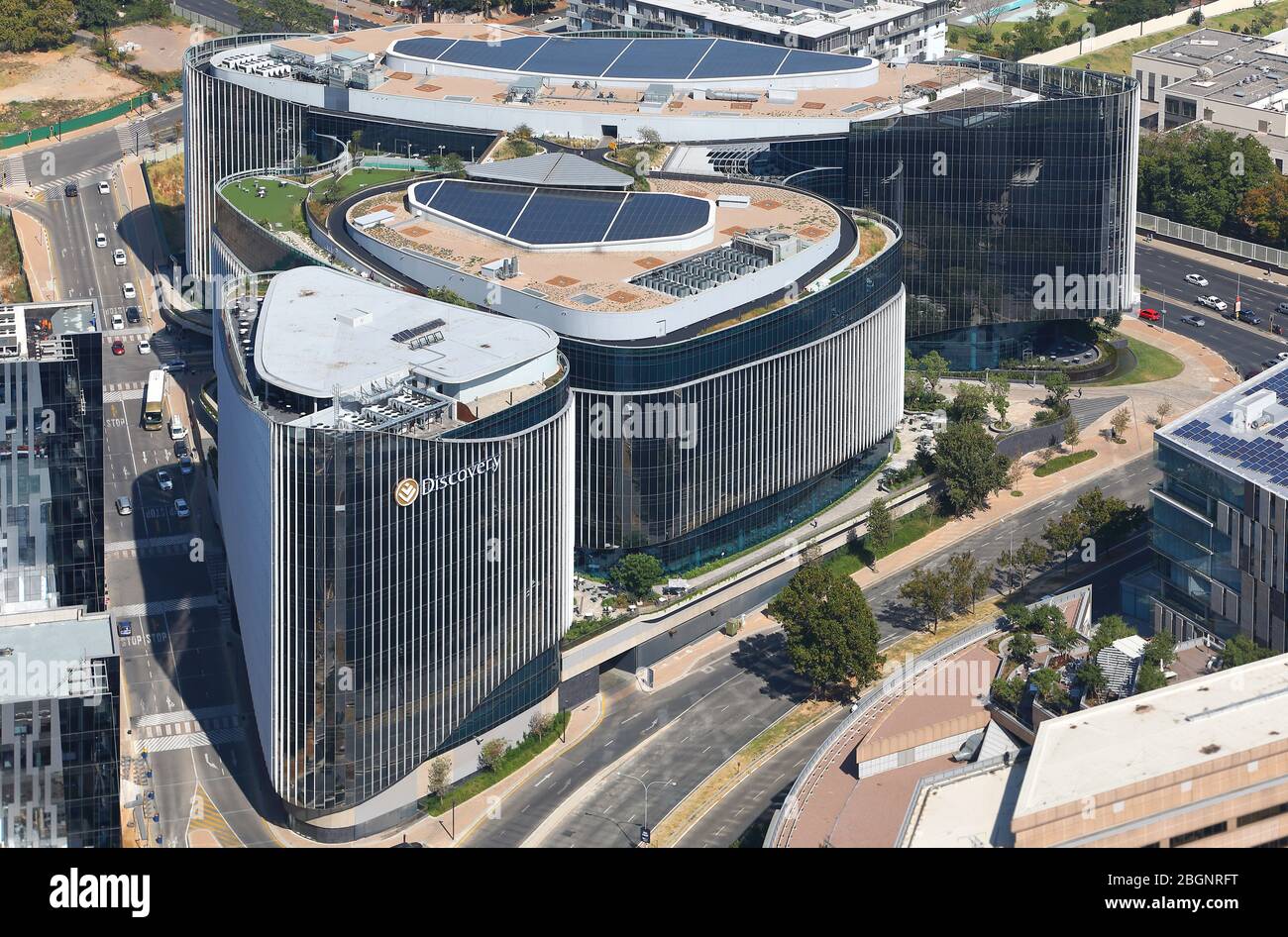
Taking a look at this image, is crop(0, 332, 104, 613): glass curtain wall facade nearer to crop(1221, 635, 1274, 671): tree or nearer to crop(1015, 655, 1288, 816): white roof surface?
crop(1015, 655, 1288, 816): white roof surface

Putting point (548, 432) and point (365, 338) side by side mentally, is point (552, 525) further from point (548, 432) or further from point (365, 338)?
point (365, 338)

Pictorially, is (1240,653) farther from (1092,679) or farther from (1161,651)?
(1092,679)

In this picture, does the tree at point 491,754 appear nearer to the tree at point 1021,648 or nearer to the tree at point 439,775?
the tree at point 439,775

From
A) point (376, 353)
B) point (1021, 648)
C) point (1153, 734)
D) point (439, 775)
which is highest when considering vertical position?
point (376, 353)

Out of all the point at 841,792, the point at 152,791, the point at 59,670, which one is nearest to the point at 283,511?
the point at 59,670

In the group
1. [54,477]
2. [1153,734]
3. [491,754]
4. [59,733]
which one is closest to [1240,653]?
[1153,734]

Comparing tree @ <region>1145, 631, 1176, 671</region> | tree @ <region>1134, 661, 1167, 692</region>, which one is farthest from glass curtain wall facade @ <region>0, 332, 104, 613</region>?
tree @ <region>1145, 631, 1176, 671</region>

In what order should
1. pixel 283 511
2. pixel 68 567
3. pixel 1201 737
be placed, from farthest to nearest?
pixel 68 567 < pixel 283 511 < pixel 1201 737
